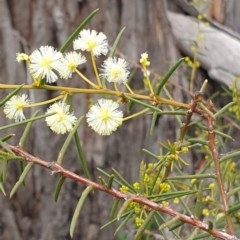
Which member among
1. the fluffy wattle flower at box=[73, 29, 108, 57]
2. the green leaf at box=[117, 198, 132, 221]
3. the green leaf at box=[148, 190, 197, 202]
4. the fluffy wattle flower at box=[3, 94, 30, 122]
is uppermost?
the fluffy wattle flower at box=[73, 29, 108, 57]

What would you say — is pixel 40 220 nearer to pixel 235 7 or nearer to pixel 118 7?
pixel 118 7

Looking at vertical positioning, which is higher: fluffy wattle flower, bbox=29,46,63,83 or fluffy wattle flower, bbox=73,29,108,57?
fluffy wattle flower, bbox=73,29,108,57

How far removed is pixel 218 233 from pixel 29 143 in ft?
5.00

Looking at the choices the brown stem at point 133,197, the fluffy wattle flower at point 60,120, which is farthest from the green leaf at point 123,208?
the fluffy wattle flower at point 60,120

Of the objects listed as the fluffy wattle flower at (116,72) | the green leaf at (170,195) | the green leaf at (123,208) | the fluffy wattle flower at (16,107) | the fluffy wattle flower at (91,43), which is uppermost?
the fluffy wattle flower at (91,43)

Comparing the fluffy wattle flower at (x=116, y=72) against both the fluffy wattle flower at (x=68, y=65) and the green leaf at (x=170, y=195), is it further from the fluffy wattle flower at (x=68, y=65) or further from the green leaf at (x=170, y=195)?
the green leaf at (x=170, y=195)

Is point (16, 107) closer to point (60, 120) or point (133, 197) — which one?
point (60, 120)

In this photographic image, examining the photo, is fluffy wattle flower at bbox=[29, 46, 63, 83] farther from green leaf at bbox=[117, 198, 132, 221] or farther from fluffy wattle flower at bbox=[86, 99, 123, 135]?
green leaf at bbox=[117, 198, 132, 221]

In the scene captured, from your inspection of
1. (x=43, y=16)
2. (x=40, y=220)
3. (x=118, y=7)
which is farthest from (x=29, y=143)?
(x=118, y=7)

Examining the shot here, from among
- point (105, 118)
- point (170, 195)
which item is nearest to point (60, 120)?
point (105, 118)

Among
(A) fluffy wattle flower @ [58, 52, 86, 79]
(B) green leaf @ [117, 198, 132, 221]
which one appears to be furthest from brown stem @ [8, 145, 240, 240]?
(A) fluffy wattle flower @ [58, 52, 86, 79]

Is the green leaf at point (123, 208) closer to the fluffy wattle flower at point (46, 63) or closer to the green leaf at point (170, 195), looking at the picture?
the green leaf at point (170, 195)

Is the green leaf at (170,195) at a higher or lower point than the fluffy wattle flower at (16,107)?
lower

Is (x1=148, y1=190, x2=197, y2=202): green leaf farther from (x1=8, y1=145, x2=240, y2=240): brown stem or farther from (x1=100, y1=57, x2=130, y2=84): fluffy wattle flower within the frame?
(x1=100, y1=57, x2=130, y2=84): fluffy wattle flower
